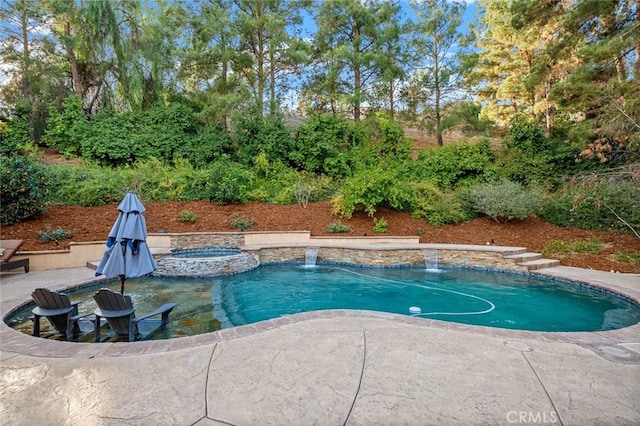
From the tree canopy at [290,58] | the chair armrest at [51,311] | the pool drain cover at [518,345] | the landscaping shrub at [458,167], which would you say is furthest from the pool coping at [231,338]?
the landscaping shrub at [458,167]

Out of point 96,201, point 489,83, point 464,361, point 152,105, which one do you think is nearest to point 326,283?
point 464,361

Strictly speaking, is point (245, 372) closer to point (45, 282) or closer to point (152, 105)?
point (45, 282)

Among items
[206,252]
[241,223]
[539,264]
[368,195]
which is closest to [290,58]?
[368,195]

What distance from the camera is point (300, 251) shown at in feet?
29.8

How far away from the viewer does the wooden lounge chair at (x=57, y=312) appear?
4000 millimetres

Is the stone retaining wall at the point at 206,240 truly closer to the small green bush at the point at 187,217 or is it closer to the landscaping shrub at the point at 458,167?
the small green bush at the point at 187,217

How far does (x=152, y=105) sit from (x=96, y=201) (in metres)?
6.28

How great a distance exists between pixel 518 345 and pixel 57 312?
521 centimetres

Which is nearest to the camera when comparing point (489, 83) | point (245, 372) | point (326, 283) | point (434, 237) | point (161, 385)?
point (161, 385)

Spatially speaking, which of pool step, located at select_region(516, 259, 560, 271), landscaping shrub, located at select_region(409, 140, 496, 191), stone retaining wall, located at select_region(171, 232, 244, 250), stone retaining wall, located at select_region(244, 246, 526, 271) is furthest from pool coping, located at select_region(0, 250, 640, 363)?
landscaping shrub, located at select_region(409, 140, 496, 191)

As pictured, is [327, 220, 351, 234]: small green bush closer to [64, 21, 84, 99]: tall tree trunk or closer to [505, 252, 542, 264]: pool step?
[505, 252, 542, 264]: pool step

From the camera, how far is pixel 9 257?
637cm

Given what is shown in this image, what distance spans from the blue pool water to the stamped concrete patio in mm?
1407

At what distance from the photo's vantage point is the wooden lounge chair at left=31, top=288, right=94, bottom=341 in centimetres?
400
